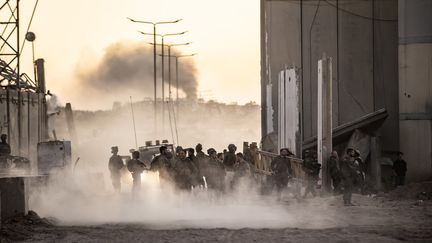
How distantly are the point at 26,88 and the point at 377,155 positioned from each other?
15.9m

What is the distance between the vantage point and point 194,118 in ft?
559

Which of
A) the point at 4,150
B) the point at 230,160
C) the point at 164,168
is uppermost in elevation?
the point at 4,150

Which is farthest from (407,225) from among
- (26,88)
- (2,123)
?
(26,88)

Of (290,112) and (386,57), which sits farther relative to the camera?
(386,57)

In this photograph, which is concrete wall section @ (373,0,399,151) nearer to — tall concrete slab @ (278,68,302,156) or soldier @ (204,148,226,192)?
tall concrete slab @ (278,68,302,156)

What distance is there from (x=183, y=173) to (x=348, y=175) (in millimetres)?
3807

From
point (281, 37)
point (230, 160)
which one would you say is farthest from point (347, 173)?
point (281, 37)

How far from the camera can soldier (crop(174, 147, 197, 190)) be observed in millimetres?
23328

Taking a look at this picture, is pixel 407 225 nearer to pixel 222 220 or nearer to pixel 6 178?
pixel 222 220

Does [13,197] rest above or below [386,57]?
below

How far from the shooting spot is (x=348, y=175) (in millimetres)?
22625

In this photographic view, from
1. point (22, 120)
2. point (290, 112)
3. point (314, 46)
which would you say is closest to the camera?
point (290, 112)

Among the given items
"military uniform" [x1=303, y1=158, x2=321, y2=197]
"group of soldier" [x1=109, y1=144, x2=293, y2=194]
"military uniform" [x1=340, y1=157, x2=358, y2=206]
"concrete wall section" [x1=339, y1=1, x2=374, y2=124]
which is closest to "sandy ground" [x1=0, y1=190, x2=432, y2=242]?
"military uniform" [x1=340, y1=157, x2=358, y2=206]

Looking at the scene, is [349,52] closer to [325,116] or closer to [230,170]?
[325,116]
